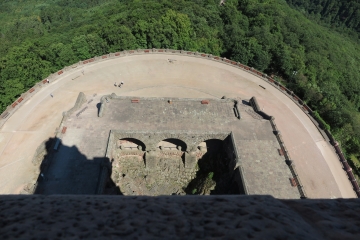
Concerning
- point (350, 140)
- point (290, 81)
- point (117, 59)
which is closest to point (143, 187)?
point (117, 59)

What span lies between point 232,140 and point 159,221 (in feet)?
63.8

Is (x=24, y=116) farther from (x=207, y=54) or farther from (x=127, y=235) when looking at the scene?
(x=127, y=235)

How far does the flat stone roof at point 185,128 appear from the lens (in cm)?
2228

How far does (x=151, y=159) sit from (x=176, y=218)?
19985 mm

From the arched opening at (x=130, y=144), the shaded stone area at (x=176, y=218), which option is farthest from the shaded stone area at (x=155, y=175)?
the shaded stone area at (x=176, y=218)

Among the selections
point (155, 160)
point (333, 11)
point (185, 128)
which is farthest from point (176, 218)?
point (333, 11)

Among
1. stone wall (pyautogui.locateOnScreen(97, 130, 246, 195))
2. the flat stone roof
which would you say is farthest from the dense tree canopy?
stone wall (pyautogui.locateOnScreen(97, 130, 246, 195))

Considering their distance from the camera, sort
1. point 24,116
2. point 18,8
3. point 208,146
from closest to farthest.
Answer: point 208,146 → point 24,116 → point 18,8

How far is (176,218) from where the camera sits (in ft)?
17.9

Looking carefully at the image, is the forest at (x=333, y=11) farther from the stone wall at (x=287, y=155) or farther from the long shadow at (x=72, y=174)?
the long shadow at (x=72, y=174)

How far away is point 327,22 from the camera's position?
4387 inches

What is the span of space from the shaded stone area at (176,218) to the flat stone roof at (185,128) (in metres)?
16.0

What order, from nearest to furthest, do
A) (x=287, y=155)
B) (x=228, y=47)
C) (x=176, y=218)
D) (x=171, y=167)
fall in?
(x=176, y=218)
(x=287, y=155)
(x=171, y=167)
(x=228, y=47)

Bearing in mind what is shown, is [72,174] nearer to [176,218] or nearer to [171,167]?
[171,167]
